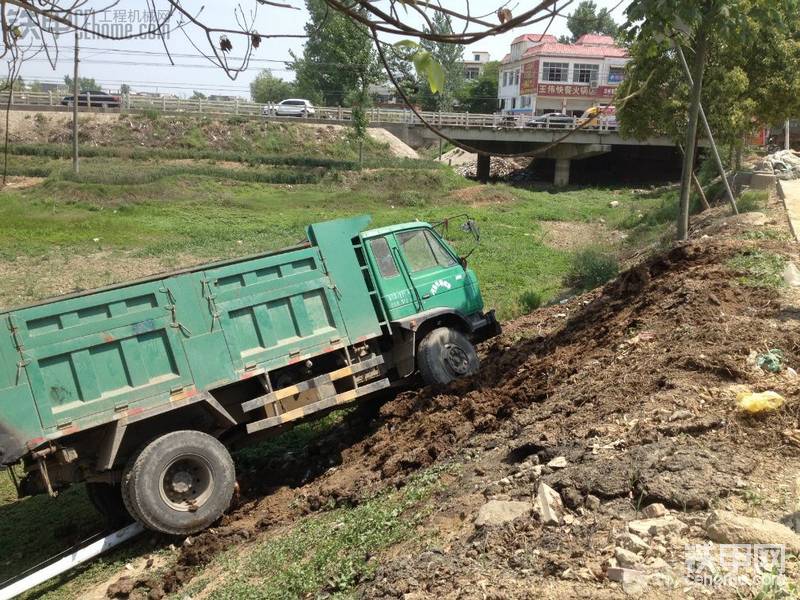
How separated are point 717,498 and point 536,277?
46.1 ft

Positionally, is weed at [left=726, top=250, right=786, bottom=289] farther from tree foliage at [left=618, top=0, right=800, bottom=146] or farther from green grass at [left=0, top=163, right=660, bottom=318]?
tree foliage at [left=618, top=0, right=800, bottom=146]

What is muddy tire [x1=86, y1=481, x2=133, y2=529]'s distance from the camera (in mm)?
7914

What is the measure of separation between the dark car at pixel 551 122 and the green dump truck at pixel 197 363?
3760 cm

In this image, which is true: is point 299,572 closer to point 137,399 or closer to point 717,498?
point 137,399

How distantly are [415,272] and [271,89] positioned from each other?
86.1 m

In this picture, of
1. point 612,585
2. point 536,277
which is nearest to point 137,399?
point 612,585

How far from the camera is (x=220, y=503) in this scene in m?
7.51

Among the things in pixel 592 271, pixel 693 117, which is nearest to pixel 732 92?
pixel 592 271

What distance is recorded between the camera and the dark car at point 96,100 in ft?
146

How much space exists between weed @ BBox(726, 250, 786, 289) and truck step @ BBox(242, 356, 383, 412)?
4659 mm

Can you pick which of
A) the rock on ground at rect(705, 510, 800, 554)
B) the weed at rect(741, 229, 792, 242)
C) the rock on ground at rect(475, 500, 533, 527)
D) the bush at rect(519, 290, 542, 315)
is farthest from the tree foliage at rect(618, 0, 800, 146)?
the rock on ground at rect(705, 510, 800, 554)

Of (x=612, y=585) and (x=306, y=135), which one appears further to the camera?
(x=306, y=135)

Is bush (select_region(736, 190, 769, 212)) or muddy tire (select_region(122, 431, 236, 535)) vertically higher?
bush (select_region(736, 190, 769, 212))

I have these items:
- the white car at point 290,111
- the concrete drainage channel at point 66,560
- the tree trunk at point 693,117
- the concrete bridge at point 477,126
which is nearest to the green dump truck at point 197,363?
the concrete drainage channel at point 66,560
